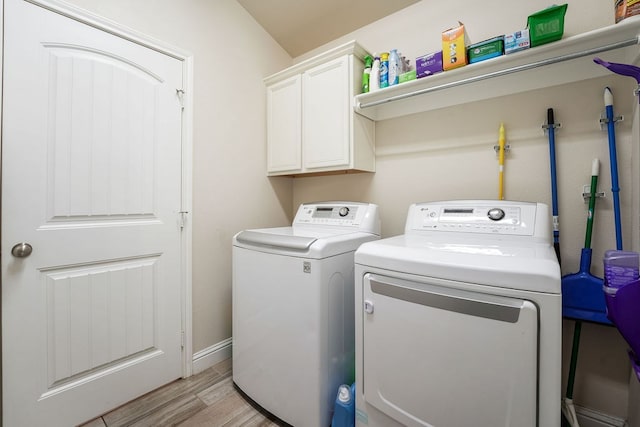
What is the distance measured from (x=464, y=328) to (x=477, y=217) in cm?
65

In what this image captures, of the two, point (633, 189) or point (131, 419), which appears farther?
point (131, 419)

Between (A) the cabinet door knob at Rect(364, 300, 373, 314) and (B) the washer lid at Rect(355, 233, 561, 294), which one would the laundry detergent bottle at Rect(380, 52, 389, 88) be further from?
(A) the cabinet door knob at Rect(364, 300, 373, 314)

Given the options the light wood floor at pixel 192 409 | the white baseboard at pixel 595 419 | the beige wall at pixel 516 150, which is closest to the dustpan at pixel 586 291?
the beige wall at pixel 516 150

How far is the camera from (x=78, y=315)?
1.41 metres

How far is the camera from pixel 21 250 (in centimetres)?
125

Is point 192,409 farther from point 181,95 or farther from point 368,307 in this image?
point 181,95

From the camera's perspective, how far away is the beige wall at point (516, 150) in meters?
1.30

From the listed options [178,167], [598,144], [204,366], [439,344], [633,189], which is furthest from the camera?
[204,366]

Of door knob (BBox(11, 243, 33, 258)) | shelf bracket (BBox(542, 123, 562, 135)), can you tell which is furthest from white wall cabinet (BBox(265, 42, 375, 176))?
door knob (BBox(11, 243, 33, 258))

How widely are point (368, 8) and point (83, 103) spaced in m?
1.91

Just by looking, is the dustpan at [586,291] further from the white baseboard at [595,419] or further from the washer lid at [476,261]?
the white baseboard at [595,419]

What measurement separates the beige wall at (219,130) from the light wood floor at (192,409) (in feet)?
0.92

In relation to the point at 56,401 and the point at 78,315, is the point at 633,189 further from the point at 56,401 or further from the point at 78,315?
the point at 56,401

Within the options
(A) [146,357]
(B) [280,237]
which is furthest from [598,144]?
(A) [146,357]
